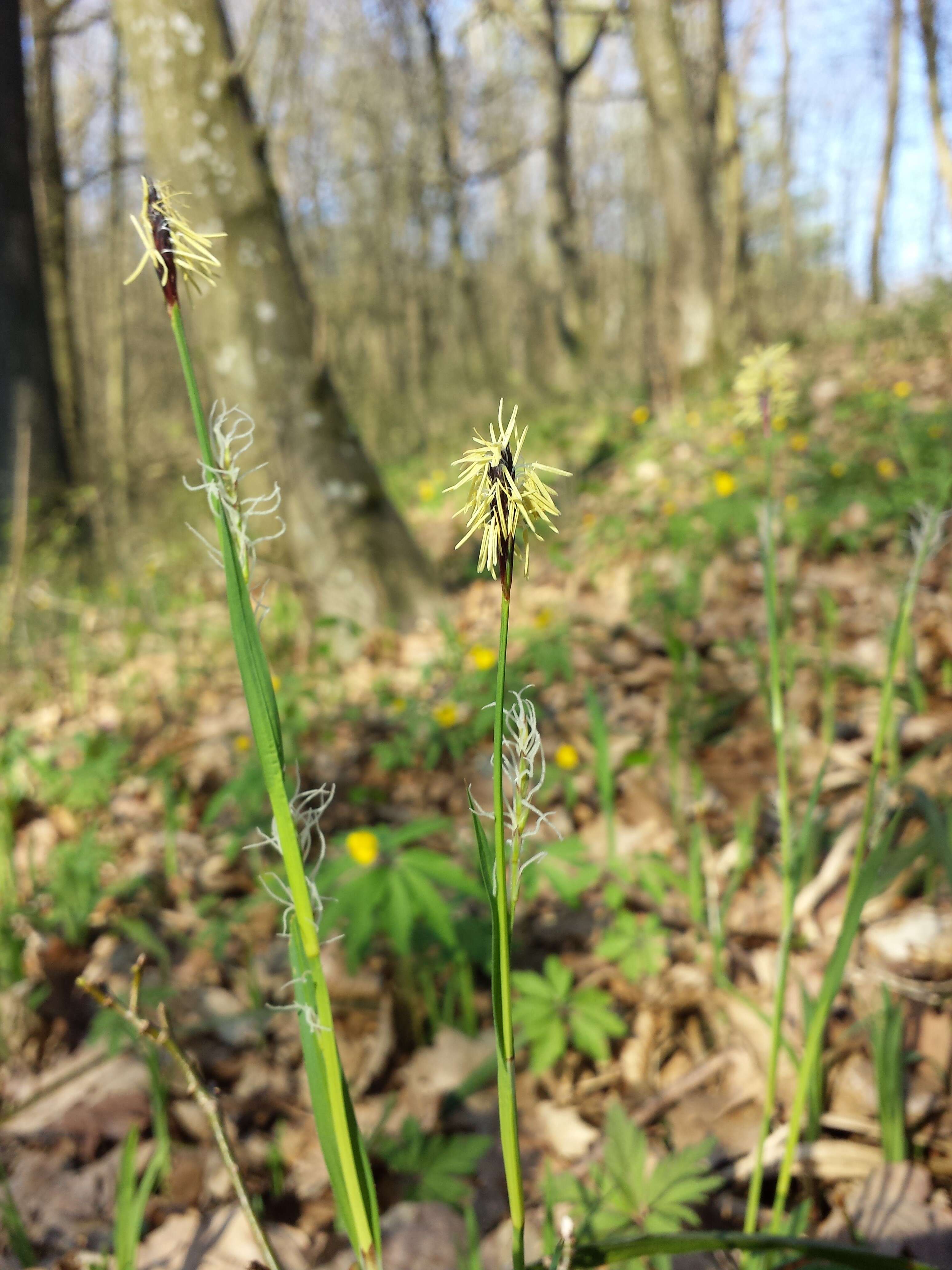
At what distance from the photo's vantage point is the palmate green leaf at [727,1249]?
0.36 meters

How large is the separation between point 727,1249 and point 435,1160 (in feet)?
2.57

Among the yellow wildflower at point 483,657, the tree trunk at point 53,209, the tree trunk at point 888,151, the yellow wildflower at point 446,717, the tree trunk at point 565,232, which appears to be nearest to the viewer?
the yellow wildflower at point 446,717

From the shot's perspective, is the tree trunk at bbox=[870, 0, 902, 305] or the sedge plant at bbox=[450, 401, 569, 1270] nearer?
the sedge plant at bbox=[450, 401, 569, 1270]

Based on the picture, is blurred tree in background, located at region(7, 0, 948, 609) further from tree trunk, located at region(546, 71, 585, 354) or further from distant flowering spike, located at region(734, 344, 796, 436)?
distant flowering spike, located at region(734, 344, 796, 436)

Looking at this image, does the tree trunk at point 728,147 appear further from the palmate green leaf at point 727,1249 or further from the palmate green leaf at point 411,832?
the palmate green leaf at point 727,1249

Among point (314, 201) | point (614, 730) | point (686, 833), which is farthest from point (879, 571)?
point (314, 201)

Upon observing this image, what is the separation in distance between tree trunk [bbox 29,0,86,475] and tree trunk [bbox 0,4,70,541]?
2.84 ft

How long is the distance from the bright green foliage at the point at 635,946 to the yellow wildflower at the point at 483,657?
83cm

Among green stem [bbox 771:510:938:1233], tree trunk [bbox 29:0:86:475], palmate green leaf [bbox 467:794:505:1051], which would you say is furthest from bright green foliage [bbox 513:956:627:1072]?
tree trunk [bbox 29:0:86:475]

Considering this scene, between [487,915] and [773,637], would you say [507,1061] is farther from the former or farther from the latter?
[487,915]

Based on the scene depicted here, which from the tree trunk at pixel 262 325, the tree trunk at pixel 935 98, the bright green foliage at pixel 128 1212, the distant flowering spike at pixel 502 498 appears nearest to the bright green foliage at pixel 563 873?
the bright green foliage at pixel 128 1212

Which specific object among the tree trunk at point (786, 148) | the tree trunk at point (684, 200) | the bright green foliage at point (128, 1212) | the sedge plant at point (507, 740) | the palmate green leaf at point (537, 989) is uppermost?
the tree trunk at point (786, 148)

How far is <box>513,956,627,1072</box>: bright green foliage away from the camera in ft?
3.60

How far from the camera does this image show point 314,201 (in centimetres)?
1148
